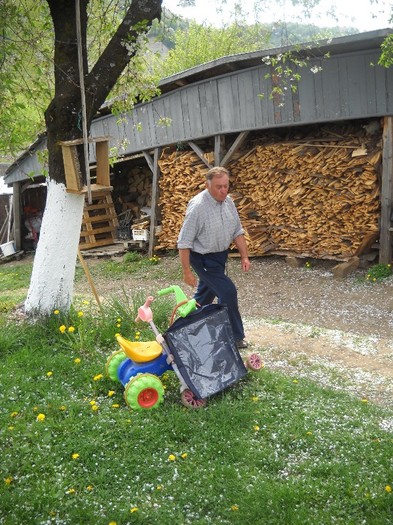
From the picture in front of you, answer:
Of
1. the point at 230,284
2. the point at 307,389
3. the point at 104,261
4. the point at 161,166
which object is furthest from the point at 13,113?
the point at 104,261

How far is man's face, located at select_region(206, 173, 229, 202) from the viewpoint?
5.45 metres

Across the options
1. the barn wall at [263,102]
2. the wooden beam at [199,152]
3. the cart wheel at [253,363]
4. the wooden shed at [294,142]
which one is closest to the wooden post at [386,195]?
the wooden shed at [294,142]

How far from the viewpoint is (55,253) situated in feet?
21.1

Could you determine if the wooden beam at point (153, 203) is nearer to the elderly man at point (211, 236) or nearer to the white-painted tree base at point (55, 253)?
the white-painted tree base at point (55, 253)

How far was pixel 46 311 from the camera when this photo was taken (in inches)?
252

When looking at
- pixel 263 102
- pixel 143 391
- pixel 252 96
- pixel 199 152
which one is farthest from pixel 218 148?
pixel 143 391

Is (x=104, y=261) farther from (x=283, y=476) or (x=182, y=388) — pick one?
(x=283, y=476)

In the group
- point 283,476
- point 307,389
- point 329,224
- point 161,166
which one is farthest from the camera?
point 161,166

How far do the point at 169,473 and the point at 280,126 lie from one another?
8.65m

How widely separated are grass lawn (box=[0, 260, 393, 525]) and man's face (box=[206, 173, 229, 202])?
167 centimetres

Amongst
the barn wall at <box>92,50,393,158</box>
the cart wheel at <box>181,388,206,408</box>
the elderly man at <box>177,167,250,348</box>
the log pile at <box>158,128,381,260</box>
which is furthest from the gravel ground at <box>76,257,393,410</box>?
the barn wall at <box>92,50,393,158</box>

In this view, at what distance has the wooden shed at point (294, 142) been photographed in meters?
9.98

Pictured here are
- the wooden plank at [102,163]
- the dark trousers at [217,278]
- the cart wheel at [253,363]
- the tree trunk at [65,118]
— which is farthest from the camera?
the wooden plank at [102,163]

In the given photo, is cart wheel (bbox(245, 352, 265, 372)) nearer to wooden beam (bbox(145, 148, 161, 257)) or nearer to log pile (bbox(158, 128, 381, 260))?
log pile (bbox(158, 128, 381, 260))
